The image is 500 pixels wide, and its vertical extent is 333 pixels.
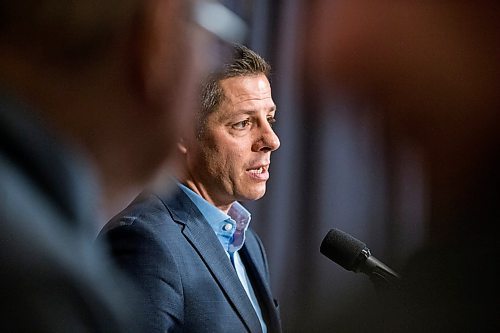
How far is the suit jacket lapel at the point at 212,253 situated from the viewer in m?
1.00

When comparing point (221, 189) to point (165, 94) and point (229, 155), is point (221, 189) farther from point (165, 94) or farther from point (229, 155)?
point (165, 94)

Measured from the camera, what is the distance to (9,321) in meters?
0.25

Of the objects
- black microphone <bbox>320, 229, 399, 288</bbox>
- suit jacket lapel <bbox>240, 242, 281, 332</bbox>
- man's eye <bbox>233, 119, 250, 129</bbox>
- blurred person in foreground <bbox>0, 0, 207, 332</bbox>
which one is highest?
man's eye <bbox>233, 119, 250, 129</bbox>

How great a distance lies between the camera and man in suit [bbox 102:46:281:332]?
0.92 metres

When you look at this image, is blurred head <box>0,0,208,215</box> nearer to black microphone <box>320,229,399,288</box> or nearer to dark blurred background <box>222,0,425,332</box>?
black microphone <box>320,229,399,288</box>

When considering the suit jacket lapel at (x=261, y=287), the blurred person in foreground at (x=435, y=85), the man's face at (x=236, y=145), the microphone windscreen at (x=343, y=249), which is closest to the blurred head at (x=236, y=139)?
the man's face at (x=236, y=145)

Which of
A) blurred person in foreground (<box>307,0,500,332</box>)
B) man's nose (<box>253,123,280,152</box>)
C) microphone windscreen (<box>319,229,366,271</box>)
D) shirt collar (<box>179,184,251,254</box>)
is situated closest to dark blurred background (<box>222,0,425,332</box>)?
man's nose (<box>253,123,280,152</box>)

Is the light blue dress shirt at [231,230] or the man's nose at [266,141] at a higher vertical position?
the man's nose at [266,141]

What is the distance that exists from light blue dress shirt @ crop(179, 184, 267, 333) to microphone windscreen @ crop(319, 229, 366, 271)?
9.6 inches

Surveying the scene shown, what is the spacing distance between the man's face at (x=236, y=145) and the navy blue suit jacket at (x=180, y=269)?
9 centimetres

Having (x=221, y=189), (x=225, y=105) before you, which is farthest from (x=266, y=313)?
(x=225, y=105)

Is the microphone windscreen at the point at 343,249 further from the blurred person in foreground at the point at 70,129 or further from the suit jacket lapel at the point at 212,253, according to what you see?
the blurred person in foreground at the point at 70,129

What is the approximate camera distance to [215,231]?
1.10 m

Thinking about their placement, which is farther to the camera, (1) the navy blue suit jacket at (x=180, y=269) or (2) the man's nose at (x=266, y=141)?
(2) the man's nose at (x=266, y=141)
